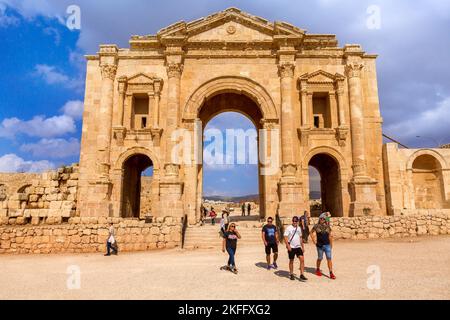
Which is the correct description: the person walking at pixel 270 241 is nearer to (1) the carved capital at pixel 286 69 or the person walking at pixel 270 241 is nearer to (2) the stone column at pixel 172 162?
(2) the stone column at pixel 172 162

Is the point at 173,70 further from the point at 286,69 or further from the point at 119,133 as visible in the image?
the point at 286,69

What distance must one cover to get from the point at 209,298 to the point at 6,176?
35.0 metres

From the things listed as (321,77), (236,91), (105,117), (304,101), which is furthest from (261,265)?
(321,77)

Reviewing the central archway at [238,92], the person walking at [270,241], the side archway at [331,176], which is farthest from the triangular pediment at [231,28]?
the person walking at [270,241]

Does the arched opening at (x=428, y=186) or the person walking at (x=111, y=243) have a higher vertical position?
the arched opening at (x=428, y=186)

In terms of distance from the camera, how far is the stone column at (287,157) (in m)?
16.5

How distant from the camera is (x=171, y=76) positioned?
1834 centimetres

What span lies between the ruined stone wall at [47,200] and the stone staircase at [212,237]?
7485 mm

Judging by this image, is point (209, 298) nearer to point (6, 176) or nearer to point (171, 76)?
point (171, 76)

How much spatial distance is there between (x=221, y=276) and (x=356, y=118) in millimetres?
13827

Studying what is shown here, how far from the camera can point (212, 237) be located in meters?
14.6

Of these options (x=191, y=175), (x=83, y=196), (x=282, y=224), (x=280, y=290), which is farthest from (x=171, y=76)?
(x=280, y=290)

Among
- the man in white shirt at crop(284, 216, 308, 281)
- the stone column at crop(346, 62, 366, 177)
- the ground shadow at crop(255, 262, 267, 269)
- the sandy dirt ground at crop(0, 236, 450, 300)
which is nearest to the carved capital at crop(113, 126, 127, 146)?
the sandy dirt ground at crop(0, 236, 450, 300)

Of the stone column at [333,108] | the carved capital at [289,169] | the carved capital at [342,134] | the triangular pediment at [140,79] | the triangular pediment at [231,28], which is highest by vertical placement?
the triangular pediment at [231,28]
